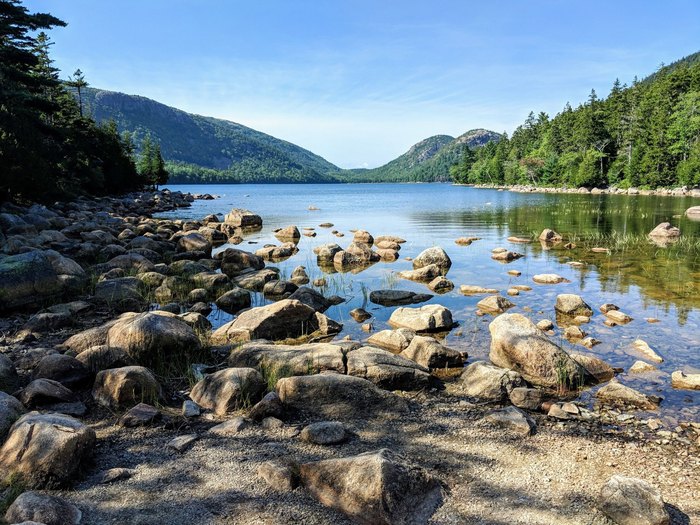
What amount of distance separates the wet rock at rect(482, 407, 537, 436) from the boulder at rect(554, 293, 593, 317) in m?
6.46

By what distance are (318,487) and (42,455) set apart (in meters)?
2.78

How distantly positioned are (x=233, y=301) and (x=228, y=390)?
6872mm

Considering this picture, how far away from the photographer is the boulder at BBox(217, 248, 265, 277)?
1811 cm

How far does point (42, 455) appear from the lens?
454 centimetres

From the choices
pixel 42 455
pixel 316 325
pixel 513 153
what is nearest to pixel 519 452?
pixel 42 455

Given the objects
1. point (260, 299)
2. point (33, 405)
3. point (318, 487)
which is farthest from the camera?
point (260, 299)

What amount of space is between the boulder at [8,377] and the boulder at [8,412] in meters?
1.31

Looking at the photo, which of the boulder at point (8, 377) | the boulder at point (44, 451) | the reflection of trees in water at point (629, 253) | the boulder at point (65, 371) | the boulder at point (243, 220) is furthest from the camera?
the boulder at point (243, 220)

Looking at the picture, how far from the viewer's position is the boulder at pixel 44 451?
4473mm

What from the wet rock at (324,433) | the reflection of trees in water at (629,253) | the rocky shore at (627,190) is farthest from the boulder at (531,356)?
the rocky shore at (627,190)

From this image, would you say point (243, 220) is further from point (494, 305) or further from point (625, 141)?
point (625, 141)

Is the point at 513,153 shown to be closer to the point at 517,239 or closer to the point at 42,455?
the point at 517,239

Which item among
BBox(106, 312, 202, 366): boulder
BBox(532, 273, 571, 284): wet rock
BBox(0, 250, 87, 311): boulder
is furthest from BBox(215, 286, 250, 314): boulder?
BBox(532, 273, 571, 284): wet rock

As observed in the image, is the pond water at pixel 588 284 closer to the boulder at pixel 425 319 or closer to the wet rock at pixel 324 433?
the boulder at pixel 425 319
